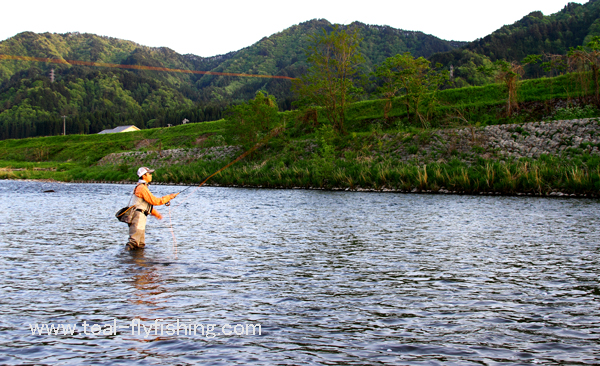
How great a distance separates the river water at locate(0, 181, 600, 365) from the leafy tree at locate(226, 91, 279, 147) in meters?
39.0

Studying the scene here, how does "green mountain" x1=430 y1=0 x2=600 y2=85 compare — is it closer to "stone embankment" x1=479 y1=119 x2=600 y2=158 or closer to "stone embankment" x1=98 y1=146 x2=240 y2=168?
"stone embankment" x1=98 y1=146 x2=240 y2=168

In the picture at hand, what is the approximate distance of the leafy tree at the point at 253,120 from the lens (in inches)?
2180

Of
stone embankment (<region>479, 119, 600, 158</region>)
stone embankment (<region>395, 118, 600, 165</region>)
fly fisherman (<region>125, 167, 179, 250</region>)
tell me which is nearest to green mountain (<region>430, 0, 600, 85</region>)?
stone embankment (<region>395, 118, 600, 165</region>)

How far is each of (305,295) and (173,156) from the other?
55.0 metres

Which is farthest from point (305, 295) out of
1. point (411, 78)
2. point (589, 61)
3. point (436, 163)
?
point (411, 78)

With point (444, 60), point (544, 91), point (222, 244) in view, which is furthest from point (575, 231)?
point (444, 60)

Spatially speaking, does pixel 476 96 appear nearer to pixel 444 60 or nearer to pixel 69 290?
pixel 69 290

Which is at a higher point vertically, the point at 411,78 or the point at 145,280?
the point at 411,78

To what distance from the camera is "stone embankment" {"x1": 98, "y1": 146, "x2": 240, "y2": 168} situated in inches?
2222

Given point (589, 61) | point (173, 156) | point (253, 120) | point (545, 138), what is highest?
point (589, 61)

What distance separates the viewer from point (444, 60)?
455 ft

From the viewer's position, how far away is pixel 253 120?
184ft

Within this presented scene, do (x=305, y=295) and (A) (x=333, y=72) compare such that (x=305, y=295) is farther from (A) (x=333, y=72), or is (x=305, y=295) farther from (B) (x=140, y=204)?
(A) (x=333, y=72)

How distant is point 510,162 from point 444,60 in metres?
114
